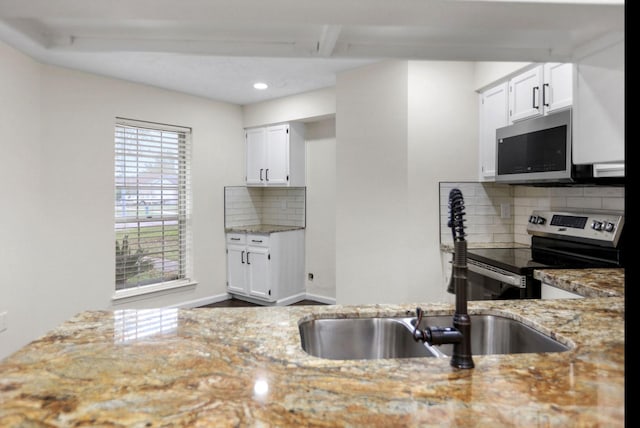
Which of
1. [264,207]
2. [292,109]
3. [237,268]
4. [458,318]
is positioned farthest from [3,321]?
[458,318]

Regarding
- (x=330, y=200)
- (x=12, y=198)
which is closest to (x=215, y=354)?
(x=12, y=198)

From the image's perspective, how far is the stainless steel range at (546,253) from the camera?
2.31 m

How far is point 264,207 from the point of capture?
18.4 ft

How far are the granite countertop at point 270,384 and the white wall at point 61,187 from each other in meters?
2.73

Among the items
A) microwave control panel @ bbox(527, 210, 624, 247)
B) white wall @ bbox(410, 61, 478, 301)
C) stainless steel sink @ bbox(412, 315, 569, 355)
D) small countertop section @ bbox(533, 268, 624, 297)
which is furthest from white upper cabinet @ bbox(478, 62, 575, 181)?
stainless steel sink @ bbox(412, 315, 569, 355)

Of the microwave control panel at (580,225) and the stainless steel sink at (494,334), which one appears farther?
the microwave control panel at (580,225)

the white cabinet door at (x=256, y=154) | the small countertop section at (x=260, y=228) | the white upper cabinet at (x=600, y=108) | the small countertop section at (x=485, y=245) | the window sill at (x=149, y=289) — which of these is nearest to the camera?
the white upper cabinet at (x=600, y=108)

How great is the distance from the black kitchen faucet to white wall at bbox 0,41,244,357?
345 cm

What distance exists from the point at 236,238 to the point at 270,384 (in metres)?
4.31

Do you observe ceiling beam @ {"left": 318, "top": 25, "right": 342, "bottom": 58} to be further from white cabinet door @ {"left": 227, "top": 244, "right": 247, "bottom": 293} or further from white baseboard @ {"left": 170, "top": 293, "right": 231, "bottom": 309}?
white baseboard @ {"left": 170, "top": 293, "right": 231, "bottom": 309}

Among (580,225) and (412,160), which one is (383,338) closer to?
(580,225)

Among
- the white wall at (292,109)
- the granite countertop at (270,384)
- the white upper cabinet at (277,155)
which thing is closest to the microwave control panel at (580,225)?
the granite countertop at (270,384)

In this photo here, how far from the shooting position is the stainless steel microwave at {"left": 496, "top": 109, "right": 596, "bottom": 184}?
7.65 feet

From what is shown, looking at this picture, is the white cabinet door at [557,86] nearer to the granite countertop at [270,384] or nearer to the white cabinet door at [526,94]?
the white cabinet door at [526,94]
